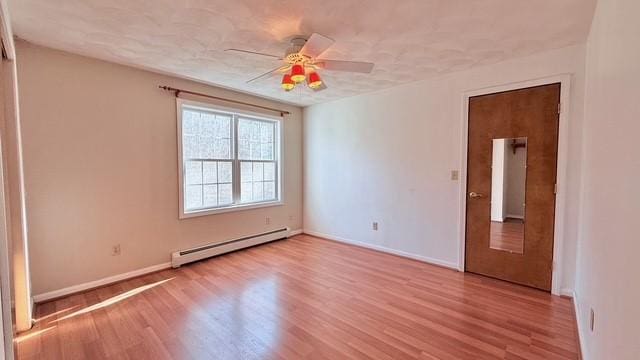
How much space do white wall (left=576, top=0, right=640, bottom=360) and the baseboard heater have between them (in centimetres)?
380

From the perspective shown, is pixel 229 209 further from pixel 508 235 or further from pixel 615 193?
pixel 615 193

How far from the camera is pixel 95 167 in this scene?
293 cm

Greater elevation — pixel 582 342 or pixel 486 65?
pixel 486 65

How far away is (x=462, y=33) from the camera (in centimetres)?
232

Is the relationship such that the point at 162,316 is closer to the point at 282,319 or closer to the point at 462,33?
the point at 282,319

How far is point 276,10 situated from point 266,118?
8.87ft

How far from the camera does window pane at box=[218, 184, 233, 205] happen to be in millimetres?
4145

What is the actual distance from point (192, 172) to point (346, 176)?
92.0 inches

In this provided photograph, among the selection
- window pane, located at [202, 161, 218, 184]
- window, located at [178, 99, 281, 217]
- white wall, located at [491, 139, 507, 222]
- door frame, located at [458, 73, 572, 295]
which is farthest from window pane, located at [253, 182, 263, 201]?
door frame, located at [458, 73, 572, 295]

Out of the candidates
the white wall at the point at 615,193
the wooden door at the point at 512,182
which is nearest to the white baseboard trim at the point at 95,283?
the wooden door at the point at 512,182

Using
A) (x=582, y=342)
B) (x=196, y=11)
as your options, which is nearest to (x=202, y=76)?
(x=196, y=11)

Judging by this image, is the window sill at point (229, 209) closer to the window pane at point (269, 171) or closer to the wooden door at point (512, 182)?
the window pane at point (269, 171)

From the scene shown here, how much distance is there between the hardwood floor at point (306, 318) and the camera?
6.43ft

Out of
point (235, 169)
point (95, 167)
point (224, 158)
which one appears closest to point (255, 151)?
point (235, 169)
